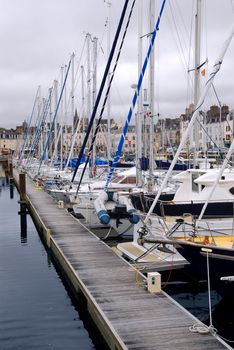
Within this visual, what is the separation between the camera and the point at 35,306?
16422 millimetres

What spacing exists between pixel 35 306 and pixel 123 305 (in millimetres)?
4344

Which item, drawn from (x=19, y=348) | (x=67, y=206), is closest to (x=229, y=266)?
(x=19, y=348)

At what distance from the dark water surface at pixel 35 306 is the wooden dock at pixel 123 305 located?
80 cm

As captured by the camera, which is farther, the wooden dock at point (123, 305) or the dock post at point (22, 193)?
the dock post at point (22, 193)

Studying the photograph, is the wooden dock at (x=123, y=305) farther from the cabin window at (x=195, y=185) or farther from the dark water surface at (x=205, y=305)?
the cabin window at (x=195, y=185)

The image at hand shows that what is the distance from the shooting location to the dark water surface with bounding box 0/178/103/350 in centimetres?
1362

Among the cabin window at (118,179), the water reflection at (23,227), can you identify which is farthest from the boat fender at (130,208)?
the water reflection at (23,227)

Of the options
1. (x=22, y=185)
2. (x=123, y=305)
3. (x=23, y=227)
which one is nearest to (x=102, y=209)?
(x=123, y=305)

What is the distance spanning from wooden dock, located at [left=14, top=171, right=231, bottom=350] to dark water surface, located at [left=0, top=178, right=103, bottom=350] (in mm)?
805

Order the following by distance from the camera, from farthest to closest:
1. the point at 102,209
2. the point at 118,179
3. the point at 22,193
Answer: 1. the point at 22,193
2. the point at 118,179
3. the point at 102,209

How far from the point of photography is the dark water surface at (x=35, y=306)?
13.6 meters

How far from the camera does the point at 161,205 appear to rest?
1838cm

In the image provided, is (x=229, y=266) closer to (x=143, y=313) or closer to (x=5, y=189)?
(x=143, y=313)

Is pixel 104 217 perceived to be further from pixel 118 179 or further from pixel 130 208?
pixel 118 179
